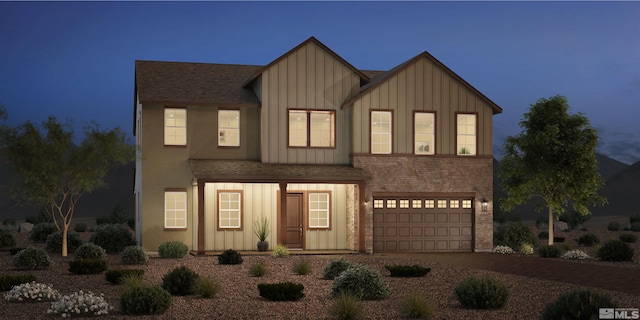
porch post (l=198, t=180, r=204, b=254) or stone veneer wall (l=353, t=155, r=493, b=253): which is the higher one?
stone veneer wall (l=353, t=155, r=493, b=253)

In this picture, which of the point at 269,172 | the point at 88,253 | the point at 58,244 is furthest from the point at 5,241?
the point at 269,172

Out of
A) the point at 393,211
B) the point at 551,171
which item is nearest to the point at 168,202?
the point at 393,211

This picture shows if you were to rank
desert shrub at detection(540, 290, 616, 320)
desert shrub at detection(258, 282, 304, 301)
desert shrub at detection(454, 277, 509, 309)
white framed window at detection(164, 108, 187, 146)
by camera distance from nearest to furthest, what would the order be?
desert shrub at detection(540, 290, 616, 320) < desert shrub at detection(454, 277, 509, 309) < desert shrub at detection(258, 282, 304, 301) < white framed window at detection(164, 108, 187, 146)

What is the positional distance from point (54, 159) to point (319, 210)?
9777mm

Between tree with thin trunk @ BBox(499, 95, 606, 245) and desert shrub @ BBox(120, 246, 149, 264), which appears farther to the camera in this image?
tree with thin trunk @ BBox(499, 95, 606, 245)

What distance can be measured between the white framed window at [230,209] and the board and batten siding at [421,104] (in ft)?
15.8

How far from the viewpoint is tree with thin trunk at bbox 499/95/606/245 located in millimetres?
29125

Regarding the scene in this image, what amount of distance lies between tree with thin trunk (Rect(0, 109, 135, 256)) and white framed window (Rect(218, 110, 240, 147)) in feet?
11.7

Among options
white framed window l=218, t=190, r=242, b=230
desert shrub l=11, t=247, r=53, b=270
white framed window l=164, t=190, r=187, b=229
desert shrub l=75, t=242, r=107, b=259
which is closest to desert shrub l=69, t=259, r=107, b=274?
desert shrub l=11, t=247, r=53, b=270

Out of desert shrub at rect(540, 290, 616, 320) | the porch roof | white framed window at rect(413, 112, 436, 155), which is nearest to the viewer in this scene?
desert shrub at rect(540, 290, 616, 320)

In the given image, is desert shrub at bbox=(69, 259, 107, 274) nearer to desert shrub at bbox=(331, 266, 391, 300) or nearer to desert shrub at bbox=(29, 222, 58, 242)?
desert shrub at bbox=(331, 266, 391, 300)

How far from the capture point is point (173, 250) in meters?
26.6

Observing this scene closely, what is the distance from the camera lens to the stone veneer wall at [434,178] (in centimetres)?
2961

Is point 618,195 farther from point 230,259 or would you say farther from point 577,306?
point 577,306
